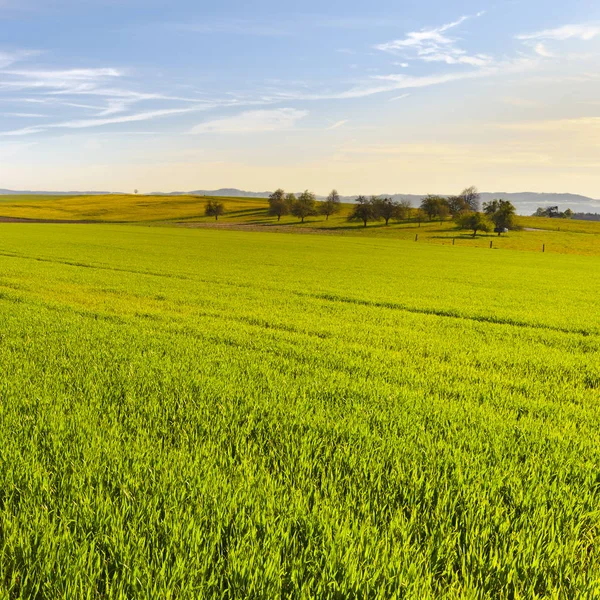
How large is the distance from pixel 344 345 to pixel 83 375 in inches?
207

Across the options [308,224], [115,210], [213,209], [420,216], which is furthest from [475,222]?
[115,210]

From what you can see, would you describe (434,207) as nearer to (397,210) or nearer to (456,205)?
(397,210)

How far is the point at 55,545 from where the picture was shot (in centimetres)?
285

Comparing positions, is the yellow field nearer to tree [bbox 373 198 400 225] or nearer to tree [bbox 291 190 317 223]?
tree [bbox 291 190 317 223]

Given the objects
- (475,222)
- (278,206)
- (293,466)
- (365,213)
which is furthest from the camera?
(278,206)

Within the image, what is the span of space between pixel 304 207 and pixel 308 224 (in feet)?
28.9

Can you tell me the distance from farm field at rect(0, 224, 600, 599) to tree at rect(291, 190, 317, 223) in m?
122

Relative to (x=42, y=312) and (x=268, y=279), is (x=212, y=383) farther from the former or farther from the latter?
(x=268, y=279)

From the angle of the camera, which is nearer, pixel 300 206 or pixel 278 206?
pixel 300 206

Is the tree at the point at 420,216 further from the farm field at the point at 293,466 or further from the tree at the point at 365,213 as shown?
the farm field at the point at 293,466

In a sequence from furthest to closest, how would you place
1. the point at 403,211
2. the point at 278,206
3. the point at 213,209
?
the point at 213,209 → the point at 278,206 → the point at 403,211

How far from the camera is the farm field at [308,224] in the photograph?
8562 cm

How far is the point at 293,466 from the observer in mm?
4082

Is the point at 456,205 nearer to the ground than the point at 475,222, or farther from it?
farther from it
